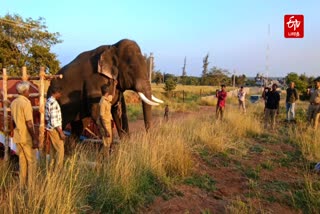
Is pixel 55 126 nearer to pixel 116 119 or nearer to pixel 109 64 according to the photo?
pixel 109 64

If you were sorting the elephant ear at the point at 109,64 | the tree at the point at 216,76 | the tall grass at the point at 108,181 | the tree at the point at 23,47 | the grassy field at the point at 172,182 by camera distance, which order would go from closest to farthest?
the tall grass at the point at 108,181 → the grassy field at the point at 172,182 → the elephant ear at the point at 109,64 → the tree at the point at 23,47 → the tree at the point at 216,76

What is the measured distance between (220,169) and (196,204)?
225cm

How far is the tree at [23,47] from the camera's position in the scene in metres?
30.0

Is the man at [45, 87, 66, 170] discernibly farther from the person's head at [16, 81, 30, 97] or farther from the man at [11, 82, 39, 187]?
the person's head at [16, 81, 30, 97]

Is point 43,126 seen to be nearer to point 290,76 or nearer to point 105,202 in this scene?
point 105,202

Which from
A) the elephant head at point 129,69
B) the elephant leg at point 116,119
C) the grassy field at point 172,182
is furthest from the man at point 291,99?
the elephant leg at point 116,119

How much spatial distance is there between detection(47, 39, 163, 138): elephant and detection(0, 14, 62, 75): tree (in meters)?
21.9

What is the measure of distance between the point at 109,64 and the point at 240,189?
4035 millimetres

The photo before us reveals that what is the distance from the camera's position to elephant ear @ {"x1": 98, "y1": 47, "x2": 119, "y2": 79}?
833 cm

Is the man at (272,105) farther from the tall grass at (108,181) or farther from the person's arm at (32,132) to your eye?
the person's arm at (32,132)

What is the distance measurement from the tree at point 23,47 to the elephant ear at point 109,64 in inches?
885

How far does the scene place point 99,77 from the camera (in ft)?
27.7

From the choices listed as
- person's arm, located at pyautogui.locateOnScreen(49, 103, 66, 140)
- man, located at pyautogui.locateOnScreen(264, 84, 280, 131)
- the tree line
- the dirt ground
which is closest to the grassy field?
the dirt ground

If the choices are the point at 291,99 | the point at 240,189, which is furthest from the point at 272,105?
the point at 240,189
